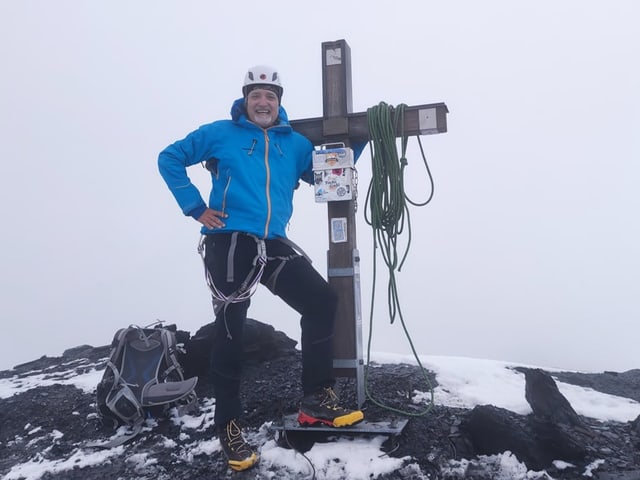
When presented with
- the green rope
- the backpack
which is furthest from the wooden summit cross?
the backpack

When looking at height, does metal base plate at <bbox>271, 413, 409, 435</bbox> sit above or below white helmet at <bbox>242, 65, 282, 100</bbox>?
below

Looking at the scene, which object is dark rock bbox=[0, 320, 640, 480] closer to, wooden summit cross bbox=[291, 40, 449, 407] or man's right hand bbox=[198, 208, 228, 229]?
wooden summit cross bbox=[291, 40, 449, 407]

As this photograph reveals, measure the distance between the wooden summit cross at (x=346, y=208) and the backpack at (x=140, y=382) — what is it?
1420mm

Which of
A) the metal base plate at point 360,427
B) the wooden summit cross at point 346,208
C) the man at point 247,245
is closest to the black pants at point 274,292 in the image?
the man at point 247,245

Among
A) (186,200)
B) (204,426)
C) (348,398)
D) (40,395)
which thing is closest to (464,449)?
(348,398)

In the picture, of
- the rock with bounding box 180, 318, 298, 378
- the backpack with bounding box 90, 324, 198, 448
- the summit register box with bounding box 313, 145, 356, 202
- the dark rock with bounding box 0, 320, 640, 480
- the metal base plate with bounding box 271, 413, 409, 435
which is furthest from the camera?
the rock with bounding box 180, 318, 298, 378

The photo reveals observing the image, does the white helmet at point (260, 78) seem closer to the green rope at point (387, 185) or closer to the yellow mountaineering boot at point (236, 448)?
the green rope at point (387, 185)

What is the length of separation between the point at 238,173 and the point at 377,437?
6.90 feet

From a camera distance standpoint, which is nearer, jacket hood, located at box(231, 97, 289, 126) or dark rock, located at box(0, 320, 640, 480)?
dark rock, located at box(0, 320, 640, 480)

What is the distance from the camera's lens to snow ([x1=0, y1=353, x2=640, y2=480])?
359cm

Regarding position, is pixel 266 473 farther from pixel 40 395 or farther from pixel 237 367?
pixel 40 395

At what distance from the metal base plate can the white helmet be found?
2.49 metres

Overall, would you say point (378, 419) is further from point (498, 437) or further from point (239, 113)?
point (239, 113)

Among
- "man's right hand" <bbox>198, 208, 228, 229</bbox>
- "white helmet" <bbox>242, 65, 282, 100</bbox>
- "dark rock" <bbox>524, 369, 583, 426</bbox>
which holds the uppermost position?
"white helmet" <bbox>242, 65, 282, 100</bbox>
